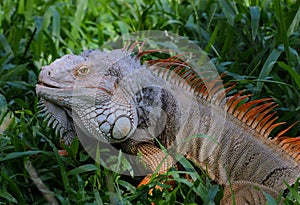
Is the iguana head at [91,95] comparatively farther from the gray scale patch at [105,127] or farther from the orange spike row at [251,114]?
the orange spike row at [251,114]

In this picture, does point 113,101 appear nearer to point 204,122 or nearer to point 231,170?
point 204,122

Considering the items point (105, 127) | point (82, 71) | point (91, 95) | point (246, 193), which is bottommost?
point (246, 193)

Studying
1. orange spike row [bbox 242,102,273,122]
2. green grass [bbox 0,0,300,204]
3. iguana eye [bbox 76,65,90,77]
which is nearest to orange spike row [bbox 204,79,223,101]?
orange spike row [bbox 242,102,273,122]

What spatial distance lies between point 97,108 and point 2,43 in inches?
87.6

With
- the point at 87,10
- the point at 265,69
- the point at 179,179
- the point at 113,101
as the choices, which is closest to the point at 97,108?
the point at 113,101

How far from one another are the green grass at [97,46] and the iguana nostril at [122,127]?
0.26m

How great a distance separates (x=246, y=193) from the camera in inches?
168

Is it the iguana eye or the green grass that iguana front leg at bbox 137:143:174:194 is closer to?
the green grass

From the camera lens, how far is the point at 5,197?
13.2ft

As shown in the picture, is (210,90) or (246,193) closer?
(246,193)

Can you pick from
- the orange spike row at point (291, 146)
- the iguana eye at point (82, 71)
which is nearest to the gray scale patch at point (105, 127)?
the iguana eye at point (82, 71)

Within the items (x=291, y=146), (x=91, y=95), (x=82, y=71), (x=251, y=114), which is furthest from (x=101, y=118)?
(x=291, y=146)

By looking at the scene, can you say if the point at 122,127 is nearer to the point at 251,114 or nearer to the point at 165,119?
the point at 165,119

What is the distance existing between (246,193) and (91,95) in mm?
1207
